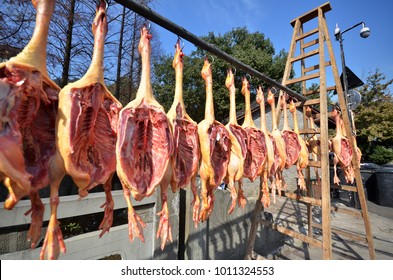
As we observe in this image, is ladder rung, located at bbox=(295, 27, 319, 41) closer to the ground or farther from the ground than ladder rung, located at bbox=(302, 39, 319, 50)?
farther from the ground

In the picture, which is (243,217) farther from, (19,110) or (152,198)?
(19,110)

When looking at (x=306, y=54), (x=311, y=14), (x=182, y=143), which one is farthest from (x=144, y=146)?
(x=311, y=14)

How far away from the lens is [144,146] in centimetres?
154

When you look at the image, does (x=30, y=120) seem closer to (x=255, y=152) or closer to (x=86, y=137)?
(x=86, y=137)

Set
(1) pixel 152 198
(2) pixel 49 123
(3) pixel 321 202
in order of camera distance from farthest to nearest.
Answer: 1. (1) pixel 152 198
2. (3) pixel 321 202
3. (2) pixel 49 123

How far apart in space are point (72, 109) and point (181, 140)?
85 centimetres

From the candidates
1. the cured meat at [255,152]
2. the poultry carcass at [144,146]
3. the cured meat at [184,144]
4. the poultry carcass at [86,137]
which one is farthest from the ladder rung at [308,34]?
the poultry carcass at [86,137]

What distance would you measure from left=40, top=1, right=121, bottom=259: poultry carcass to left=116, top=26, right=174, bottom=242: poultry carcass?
0.43 ft

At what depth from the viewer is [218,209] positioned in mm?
4262

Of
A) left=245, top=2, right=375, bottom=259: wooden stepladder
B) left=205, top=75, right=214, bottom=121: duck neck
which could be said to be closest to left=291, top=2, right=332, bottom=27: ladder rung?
left=245, top=2, right=375, bottom=259: wooden stepladder

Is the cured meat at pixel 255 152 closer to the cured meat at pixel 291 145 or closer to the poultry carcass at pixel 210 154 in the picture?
the poultry carcass at pixel 210 154

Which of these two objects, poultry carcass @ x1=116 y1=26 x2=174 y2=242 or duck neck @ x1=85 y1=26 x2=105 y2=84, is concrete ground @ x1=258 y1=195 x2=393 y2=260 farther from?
duck neck @ x1=85 y1=26 x2=105 y2=84

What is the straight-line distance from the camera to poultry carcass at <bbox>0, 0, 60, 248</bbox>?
0.96 meters

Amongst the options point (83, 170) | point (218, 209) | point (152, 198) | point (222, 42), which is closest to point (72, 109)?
point (83, 170)
